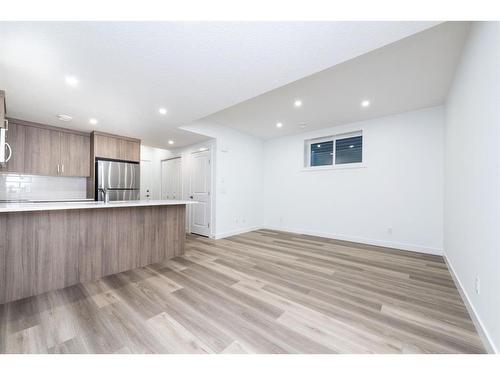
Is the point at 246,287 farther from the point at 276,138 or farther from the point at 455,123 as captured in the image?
the point at 276,138

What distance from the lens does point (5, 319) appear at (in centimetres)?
174

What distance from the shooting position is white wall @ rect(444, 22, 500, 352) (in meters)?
1.28

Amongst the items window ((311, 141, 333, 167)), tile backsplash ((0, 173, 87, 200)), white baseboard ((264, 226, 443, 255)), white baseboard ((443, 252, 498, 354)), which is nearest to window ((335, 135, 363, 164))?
window ((311, 141, 333, 167))

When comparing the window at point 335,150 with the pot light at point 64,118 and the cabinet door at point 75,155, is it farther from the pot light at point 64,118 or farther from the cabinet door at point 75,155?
the cabinet door at point 75,155

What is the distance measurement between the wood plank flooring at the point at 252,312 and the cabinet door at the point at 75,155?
2.71m

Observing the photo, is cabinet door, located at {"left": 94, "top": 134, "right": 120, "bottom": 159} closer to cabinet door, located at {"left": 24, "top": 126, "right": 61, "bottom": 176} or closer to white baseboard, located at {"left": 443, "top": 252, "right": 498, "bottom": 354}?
cabinet door, located at {"left": 24, "top": 126, "right": 61, "bottom": 176}

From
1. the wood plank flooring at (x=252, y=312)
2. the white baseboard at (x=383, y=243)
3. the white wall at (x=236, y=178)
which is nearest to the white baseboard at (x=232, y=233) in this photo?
the white wall at (x=236, y=178)

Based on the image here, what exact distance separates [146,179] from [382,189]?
6.24m

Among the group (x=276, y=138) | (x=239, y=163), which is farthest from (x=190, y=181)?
(x=276, y=138)

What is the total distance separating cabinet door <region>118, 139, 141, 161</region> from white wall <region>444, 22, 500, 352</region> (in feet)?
18.0

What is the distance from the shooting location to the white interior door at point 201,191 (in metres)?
4.86

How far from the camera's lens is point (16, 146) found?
3.45 meters

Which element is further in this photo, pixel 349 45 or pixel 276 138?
pixel 276 138

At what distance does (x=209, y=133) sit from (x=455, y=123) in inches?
161
